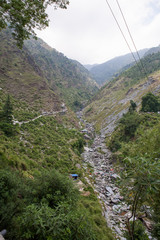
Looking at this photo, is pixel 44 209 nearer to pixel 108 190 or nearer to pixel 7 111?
pixel 108 190

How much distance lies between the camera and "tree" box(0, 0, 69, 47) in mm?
5964

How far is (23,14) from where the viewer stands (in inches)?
263

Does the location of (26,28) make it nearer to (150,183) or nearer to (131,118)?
(150,183)

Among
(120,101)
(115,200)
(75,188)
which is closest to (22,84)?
(115,200)

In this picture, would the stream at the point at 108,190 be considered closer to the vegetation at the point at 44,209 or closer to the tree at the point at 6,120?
the vegetation at the point at 44,209

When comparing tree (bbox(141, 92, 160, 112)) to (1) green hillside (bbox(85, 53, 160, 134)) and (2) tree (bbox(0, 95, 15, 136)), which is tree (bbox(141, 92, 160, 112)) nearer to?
(1) green hillside (bbox(85, 53, 160, 134))

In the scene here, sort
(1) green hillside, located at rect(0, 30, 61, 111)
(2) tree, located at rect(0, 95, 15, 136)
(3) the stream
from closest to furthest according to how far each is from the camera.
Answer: (3) the stream
(2) tree, located at rect(0, 95, 15, 136)
(1) green hillside, located at rect(0, 30, 61, 111)

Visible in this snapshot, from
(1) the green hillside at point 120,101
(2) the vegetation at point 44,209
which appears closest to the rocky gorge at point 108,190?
(2) the vegetation at point 44,209

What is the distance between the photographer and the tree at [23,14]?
5964mm

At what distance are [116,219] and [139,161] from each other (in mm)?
10207

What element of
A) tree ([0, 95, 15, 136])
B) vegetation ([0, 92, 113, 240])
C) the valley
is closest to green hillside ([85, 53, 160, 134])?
the valley

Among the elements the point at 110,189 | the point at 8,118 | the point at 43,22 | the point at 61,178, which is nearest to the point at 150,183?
the point at 61,178

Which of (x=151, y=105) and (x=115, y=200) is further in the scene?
(x=151, y=105)

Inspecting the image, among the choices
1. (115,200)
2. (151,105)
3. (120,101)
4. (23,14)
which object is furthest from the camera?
(120,101)
